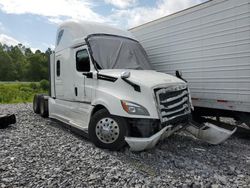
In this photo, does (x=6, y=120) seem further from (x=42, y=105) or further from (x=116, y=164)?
(x=116, y=164)

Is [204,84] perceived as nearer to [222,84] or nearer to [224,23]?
[222,84]

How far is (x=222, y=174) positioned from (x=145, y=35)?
5.67 meters

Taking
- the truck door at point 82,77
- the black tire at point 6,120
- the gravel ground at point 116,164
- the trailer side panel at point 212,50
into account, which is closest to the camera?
the gravel ground at point 116,164

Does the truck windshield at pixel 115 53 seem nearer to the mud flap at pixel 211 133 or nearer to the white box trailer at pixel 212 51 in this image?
the white box trailer at pixel 212 51

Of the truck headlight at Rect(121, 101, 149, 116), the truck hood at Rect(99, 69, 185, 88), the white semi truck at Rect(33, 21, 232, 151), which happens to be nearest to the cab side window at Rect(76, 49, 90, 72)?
the white semi truck at Rect(33, 21, 232, 151)

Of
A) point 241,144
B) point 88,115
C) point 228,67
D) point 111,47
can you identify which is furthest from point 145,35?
point 241,144

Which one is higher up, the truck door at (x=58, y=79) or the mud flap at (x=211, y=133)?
the truck door at (x=58, y=79)

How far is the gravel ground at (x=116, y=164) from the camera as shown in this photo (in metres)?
4.42

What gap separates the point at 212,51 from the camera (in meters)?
7.04

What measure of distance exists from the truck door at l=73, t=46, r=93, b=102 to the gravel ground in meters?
1.10

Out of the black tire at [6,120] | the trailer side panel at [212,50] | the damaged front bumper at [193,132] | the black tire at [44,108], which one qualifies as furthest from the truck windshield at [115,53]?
the black tire at [44,108]

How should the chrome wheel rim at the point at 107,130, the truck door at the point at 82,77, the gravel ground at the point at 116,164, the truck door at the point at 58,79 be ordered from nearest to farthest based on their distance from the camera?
the gravel ground at the point at 116,164 → the chrome wheel rim at the point at 107,130 → the truck door at the point at 82,77 → the truck door at the point at 58,79

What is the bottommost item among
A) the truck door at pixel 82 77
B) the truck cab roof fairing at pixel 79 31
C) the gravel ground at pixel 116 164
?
the gravel ground at pixel 116 164

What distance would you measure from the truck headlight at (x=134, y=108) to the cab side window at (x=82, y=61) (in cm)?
177
